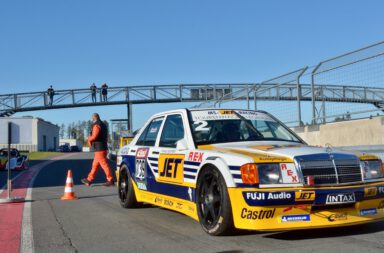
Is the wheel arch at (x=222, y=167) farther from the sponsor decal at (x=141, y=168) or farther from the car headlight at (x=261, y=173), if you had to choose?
the sponsor decal at (x=141, y=168)

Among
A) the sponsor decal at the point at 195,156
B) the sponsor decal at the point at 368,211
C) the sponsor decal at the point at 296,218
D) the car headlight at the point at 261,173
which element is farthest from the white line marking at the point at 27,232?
the sponsor decal at the point at 368,211

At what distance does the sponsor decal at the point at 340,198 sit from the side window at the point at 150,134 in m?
3.09

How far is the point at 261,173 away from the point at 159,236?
4.89 feet

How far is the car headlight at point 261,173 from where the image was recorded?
194 inches

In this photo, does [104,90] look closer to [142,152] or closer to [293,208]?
[142,152]

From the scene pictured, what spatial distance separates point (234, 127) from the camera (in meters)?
6.64

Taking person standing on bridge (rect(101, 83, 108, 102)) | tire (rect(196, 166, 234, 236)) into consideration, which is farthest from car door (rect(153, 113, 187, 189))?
person standing on bridge (rect(101, 83, 108, 102))

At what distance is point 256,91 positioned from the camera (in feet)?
45.9

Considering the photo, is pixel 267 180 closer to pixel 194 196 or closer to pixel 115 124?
pixel 194 196

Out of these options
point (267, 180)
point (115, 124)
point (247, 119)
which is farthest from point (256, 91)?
point (115, 124)

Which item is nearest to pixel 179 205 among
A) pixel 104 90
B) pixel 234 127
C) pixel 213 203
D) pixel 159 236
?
pixel 159 236

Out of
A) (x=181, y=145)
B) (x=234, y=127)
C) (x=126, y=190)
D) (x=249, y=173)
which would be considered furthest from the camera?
(x=126, y=190)

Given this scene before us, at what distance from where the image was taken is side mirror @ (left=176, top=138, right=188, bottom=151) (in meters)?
6.24

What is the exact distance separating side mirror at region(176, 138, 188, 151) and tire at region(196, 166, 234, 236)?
68 cm
